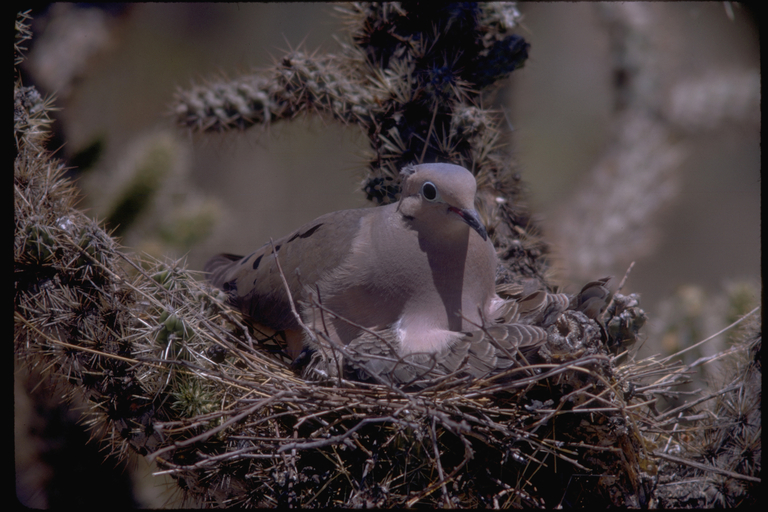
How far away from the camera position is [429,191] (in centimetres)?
156

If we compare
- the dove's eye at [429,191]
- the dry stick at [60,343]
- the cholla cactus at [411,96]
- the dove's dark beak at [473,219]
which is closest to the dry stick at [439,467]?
the dove's dark beak at [473,219]

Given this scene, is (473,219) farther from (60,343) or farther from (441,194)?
(60,343)

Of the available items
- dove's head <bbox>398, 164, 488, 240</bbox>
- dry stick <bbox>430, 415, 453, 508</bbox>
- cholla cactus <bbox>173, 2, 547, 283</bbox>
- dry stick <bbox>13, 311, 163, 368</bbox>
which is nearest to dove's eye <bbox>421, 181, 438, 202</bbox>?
dove's head <bbox>398, 164, 488, 240</bbox>

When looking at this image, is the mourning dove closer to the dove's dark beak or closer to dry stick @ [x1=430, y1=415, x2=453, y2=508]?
the dove's dark beak

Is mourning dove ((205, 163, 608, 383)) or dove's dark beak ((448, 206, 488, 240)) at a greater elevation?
dove's dark beak ((448, 206, 488, 240))

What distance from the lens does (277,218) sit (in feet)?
10.4

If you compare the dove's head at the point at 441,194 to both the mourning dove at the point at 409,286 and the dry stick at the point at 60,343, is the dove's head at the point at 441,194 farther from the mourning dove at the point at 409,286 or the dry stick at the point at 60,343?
the dry stick at the point at 60,343

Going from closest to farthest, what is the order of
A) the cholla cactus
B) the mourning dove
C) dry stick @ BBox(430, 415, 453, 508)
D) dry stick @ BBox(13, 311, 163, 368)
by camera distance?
dry stick @ BBox(430, 415, 453, 508), dry stick @ BBox(13, 311, 163, 368), the mourning dove, the cholla cactus

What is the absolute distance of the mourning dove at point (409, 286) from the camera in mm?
1460

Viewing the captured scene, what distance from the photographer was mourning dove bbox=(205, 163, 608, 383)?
146cm

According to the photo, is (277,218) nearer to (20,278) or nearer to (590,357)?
(20,278)

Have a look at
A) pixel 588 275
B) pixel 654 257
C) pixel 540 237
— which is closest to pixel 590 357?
pixel 540 237

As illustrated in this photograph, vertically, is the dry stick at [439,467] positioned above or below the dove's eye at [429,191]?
below

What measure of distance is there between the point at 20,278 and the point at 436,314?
1.29 m
